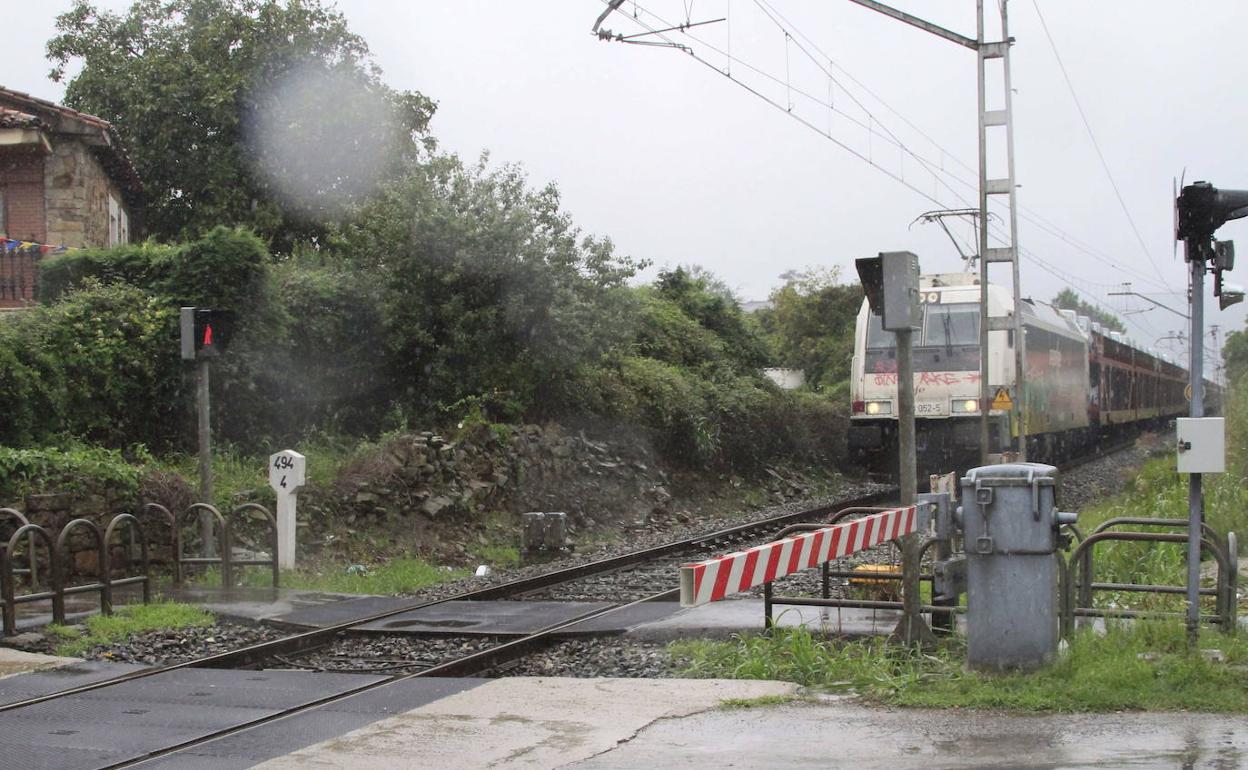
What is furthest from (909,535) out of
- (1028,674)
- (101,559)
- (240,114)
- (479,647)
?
(240,114)

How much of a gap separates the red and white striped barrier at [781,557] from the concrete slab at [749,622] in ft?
2.75

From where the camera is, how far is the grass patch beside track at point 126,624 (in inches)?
353

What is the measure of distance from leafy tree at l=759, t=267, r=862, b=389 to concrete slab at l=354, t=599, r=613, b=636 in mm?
29620

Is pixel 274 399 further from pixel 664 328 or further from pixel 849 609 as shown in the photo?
pixel 664 328

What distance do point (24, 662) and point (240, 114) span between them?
25.3 metres

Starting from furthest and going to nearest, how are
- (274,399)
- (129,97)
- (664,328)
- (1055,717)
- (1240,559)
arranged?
1. (129,97)
2. (664,328)
3. (274,399)
4. (1240,559)
5. (1055,717)

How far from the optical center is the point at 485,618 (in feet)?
33.7

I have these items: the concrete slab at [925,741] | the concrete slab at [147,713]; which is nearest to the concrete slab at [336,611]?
the concrete slab at [147,713]

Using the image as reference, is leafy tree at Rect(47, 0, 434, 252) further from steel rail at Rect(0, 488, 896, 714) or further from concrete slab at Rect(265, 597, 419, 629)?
concrete slab at Rect(265, 597, 419, 629)

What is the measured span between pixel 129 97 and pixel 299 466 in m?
21.8

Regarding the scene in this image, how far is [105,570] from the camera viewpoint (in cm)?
976

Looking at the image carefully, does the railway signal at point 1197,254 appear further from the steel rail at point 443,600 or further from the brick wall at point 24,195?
the brick wall at point 24,195

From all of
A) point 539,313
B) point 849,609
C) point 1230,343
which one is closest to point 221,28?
point 539,313

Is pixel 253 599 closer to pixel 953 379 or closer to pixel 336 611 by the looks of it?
pixel 336 611
